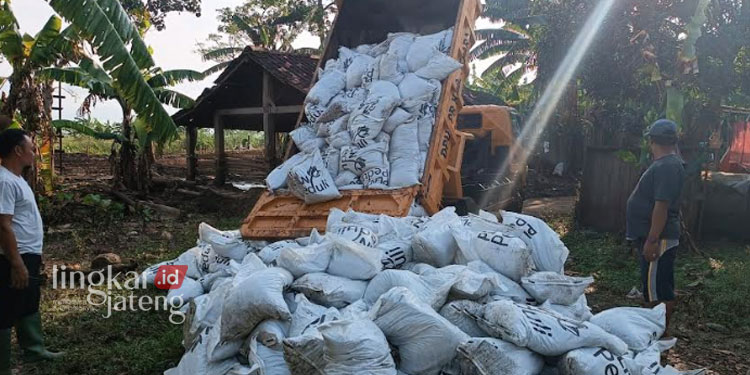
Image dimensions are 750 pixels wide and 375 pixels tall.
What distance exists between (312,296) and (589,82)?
25.5 ft

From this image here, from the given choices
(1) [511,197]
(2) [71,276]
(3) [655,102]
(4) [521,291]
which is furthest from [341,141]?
(3) [655,102]

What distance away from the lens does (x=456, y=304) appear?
8.23 ft

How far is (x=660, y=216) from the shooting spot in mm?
3354

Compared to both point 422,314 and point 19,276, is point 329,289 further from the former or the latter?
point 19,276

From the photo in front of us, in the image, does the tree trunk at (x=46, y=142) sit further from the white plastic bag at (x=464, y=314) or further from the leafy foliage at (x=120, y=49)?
the white plastic bag at (x=464, y=314)

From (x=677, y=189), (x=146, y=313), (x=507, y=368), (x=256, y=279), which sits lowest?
(x=146, y=313)

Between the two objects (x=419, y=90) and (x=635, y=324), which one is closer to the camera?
(x=635, y=324)

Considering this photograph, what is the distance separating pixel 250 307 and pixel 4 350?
5.39 ft

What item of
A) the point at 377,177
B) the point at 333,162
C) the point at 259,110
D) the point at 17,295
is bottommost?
the point at 17,295

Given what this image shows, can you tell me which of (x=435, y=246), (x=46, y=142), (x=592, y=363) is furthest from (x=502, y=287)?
(x=46, y=142)

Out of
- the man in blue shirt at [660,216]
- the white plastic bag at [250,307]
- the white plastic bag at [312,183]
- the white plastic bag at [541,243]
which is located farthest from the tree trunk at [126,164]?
the man in blue shirt at [660,216]

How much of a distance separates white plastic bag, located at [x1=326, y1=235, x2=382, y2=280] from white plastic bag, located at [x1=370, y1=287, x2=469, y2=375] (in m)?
0.53

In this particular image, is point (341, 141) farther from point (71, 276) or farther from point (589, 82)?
point (589, 82)

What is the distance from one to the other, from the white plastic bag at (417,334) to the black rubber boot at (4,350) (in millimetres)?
2132
